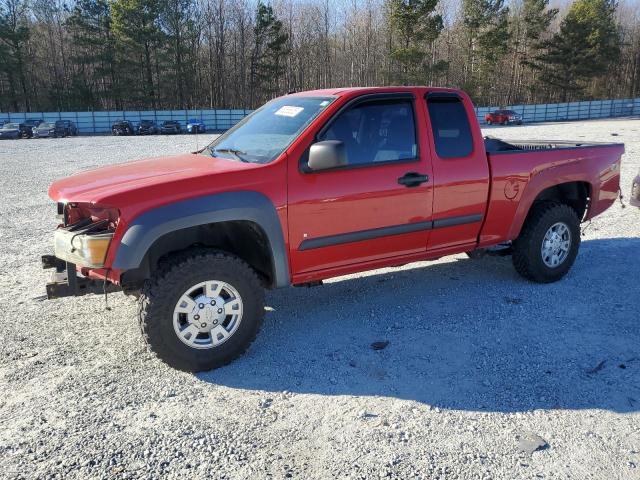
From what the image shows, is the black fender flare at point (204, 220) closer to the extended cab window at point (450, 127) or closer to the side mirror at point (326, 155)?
the side mirror at point (326, 155)

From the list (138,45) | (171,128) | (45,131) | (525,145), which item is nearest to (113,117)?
(171,128)

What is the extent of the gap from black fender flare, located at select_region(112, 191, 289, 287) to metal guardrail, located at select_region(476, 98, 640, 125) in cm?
4975

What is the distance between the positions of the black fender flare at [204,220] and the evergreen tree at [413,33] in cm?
5110

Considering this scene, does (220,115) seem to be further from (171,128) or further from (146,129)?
(146,129)

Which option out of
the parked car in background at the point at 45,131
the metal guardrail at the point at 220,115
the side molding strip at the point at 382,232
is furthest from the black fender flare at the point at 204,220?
the metal guardrail at the point at 220,115

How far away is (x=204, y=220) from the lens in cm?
364

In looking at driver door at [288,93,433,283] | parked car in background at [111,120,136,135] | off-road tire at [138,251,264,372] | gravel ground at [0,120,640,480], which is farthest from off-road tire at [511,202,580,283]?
parked car in background at [111,120,136,135]

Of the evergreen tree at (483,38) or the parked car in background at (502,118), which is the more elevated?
the evergreen tree at (483,38)

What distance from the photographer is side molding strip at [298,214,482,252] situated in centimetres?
411

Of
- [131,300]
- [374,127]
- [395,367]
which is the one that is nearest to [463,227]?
[374,127]

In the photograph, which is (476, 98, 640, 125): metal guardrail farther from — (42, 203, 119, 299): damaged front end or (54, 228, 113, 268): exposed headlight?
(54, 228, 113, 268): exposed headlight

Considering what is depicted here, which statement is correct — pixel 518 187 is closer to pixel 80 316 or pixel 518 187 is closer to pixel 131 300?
pixel 131 300

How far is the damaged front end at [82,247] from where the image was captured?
3.48 metres

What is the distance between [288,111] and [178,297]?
1880mm
